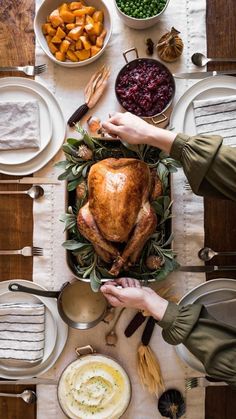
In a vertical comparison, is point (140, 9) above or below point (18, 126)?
above

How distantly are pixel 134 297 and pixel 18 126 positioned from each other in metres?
0.71

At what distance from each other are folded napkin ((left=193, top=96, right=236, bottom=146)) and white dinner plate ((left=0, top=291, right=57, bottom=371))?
792 millimetres

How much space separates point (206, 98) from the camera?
1.92 m

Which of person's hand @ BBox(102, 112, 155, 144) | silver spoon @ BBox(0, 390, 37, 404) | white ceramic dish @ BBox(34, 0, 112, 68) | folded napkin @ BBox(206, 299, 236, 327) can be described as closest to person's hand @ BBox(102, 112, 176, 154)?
person's hand @ BBox(102, 112, 155, 144)

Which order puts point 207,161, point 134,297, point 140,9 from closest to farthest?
point 207,161 < point 134,297 < point 140,9

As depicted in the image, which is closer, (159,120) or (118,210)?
(118,210)

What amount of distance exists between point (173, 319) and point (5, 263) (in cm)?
64

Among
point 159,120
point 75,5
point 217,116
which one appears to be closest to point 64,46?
→ point 75,5

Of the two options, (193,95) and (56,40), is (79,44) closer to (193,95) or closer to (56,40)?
(56,40)

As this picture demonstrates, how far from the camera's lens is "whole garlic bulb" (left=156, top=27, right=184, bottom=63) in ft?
6.07

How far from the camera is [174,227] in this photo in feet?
6.32

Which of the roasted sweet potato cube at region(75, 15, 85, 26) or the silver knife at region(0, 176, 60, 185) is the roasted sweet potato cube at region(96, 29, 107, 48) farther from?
the silver knife at region(0, 176, 60, 185)

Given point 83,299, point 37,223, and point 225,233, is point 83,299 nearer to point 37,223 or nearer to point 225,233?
point 37,223

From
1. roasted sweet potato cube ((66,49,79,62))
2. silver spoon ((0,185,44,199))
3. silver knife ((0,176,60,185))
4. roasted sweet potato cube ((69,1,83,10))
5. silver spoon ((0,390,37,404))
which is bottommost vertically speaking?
silver spoon ((0,390,37,404))
